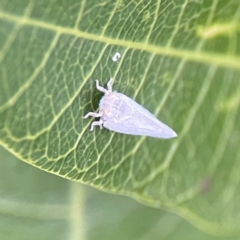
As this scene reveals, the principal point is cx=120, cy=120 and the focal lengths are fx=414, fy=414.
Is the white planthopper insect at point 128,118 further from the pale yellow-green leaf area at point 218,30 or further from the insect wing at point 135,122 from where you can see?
the pale yellow-green leaf area at point 218,30

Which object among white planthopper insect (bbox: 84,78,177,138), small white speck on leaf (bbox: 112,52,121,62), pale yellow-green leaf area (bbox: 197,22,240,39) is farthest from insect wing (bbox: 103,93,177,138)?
pale yellow-green leaf area (bbox: 197,22,240,39)

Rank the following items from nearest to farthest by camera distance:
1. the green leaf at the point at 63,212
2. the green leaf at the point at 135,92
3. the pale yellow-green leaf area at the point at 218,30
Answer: the green leaf at the point at 135,92 < the pale yellow-green leaf area at the point at 218,30 < the green leaf at the point at 63,212

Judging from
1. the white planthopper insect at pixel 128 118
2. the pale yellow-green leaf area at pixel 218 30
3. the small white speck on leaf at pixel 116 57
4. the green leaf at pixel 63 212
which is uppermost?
the pale yellow-green leaf area at pixel 218 30

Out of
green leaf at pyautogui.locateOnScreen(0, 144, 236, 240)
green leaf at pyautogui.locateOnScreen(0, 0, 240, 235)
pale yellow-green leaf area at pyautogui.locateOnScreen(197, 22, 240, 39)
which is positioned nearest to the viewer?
green leaf at pyautogui.locateOnScreen(0, 0, 240, 235)

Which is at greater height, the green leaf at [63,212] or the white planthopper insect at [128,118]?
the white planthopper insect at [128,118]

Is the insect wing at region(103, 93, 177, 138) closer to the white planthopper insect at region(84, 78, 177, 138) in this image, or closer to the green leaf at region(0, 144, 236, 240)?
the white planthopper insect at region(84, 78, 177, 138)

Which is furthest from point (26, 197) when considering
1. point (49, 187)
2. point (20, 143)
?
point (20, 143)

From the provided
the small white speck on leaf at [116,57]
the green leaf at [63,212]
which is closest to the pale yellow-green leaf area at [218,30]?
the small white speck on leaf at [116,57]

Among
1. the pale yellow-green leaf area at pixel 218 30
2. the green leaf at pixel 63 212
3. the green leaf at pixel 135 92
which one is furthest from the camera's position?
the green leaf at pixel 63 212

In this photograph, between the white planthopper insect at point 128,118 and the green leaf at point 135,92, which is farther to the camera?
the white planthopper insect at point 128,118
